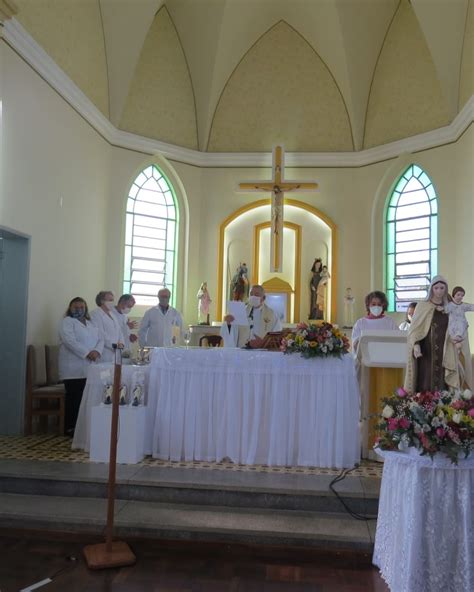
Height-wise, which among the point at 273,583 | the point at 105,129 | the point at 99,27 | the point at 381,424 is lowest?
the point at 273,583

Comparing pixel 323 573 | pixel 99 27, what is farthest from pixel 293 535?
pixel 99 27

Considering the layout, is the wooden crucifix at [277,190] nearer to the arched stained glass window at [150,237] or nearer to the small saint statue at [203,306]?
the small saint statue at [203,306]

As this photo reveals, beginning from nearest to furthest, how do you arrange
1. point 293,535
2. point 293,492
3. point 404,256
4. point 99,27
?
point 293,535 → point 293,492 → point 99,27 → point 404,256

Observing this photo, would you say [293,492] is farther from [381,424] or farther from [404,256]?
[404,256]

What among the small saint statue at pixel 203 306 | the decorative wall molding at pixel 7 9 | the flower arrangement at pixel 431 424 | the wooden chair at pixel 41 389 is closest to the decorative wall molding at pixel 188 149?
the decorative wall molding at pixel 7 9

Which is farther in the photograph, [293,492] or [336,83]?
[336,83]

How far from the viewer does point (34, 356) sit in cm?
735

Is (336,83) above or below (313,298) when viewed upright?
above

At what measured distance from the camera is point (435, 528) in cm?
329

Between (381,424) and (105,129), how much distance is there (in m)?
8.68

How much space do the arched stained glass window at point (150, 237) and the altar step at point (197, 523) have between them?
23.0ft

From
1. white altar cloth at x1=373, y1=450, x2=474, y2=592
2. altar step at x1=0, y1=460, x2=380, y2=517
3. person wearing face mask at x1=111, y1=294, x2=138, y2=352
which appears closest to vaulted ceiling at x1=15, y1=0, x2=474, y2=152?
person wearing face mask at x1=111, y1=294, x2=138, y2=352

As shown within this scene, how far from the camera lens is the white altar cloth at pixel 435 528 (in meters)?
3.25

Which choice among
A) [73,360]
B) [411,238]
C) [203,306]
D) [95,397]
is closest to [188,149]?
[203,306]
